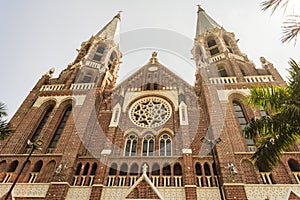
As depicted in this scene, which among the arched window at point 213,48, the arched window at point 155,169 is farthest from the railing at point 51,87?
the arched window at point 213,48

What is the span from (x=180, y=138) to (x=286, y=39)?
10541 mm

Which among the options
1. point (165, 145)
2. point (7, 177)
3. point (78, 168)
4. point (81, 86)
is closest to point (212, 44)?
point (81, 86)

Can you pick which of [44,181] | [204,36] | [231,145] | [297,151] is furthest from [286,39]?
[204,36]

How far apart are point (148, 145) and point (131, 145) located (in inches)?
46.5

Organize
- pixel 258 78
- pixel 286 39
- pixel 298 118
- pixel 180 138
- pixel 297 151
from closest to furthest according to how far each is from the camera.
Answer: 1. pixel 286 39
2. pixel 298 118
3. pixel 297 151
4. pixel 180 138
5. pixel 258 78

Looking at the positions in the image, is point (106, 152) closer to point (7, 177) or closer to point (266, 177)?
point (7, 177)

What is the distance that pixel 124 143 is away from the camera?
15.5 m

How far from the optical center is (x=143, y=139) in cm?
1576

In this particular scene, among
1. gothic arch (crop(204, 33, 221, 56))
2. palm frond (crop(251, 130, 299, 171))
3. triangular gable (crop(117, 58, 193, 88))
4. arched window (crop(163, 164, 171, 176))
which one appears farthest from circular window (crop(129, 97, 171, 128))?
gothic arch (crop(204, 33, 221, 56))

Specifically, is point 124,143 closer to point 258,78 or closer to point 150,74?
point 150,74

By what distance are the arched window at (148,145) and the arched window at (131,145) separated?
67 cm

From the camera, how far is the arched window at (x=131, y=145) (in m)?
15.0

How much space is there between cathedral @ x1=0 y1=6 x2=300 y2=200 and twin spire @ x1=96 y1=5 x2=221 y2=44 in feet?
24.5

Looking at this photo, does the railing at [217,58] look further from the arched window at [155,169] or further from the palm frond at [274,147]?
the palm frond at [274,147]
